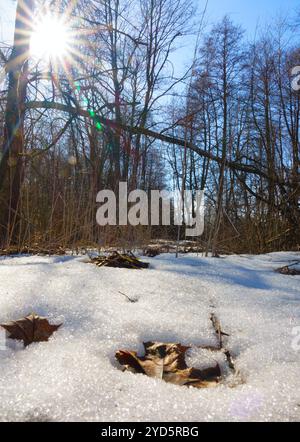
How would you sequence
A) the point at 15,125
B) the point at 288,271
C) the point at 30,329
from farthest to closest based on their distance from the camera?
the point at 15,125, the point at 288,271, the point at 30,329

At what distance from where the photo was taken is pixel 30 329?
69cm

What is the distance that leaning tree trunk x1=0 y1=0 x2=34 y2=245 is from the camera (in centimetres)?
288

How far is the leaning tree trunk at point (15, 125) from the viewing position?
2.88 meters

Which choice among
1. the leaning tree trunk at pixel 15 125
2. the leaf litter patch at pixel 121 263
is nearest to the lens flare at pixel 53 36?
the leaning tree trunk at pixel 15 125

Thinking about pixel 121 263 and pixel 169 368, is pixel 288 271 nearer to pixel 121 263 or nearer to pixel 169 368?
pixel 121 263

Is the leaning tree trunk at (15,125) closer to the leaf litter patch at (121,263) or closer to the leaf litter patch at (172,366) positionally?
the leaf litter patch at (121,263)

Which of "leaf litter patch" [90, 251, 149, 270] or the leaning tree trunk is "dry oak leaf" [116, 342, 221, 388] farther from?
the leaning tree trunk

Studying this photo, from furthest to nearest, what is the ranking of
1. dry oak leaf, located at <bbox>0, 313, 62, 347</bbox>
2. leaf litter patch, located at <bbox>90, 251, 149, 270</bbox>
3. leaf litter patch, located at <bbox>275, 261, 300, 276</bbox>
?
leaf litter patch, located at <bbox>275, 261, 300, 276</bbox>
leaf litter patch, located at <bbox>90, 251, 149, 270</bbox>
dry oak leaf, located at <bbox>0, 313, 62, 347</bbox>

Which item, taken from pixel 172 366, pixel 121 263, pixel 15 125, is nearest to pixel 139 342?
pixel 172 366

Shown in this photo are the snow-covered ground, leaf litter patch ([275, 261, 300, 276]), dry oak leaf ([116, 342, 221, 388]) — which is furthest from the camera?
leaf litter patch ([275, 261, 300, 276])

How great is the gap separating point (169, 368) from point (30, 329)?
0.29 m

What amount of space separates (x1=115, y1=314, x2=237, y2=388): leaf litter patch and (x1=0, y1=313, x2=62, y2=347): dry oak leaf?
0.17 m

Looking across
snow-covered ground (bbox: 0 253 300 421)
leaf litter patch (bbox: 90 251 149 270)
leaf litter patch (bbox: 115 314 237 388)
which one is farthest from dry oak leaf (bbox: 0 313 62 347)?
leaf litter patch (bbox: 90 251 149 270)
